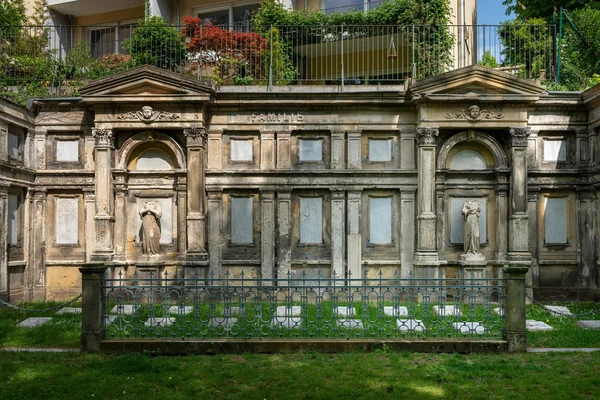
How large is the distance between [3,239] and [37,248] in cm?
168

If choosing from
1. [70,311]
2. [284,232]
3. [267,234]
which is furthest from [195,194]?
[70,311]

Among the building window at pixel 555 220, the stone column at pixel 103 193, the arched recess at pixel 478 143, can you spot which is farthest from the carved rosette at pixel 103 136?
the building window at pixel 555 220

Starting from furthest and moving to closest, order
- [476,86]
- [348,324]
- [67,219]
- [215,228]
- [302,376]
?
[67,219]
[215,228]
[476,86]
[348,324]
[302,376]

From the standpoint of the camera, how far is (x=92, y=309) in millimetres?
9352

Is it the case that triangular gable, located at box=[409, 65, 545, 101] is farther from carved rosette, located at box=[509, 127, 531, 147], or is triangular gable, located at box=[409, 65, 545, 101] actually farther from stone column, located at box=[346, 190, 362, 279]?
stone column, located at box=[346, 190, 362, 279]

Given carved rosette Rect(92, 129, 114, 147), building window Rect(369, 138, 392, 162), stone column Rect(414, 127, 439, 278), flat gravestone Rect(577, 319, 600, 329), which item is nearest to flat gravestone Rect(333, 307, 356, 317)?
stone column Rect(414, 127, 439, 278)

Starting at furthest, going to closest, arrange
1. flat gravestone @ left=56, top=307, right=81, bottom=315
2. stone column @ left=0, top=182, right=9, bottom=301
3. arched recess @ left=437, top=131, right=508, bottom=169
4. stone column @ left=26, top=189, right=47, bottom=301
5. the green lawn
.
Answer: stone column @ left=26, top=189, right=47, bottom=301 < arched recess @ left=437, top=131, right=508, bottom=169 < stone column @ left=0, top=182, right=9, bottom=301 < flat gravestone @ left=56, top=307, right=81, bottom=315 < the green lawn

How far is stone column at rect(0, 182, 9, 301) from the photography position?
45.7ft

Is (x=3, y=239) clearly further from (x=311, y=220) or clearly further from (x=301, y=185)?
(x=311, y=220)

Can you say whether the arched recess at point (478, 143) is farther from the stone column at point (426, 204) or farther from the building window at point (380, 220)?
the building window at point (380, 220)

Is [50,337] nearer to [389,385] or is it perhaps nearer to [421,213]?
[389,385]

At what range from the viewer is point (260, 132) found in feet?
51.1

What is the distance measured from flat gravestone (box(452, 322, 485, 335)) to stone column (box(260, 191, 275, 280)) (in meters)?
6.15

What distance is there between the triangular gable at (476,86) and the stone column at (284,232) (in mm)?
4474
